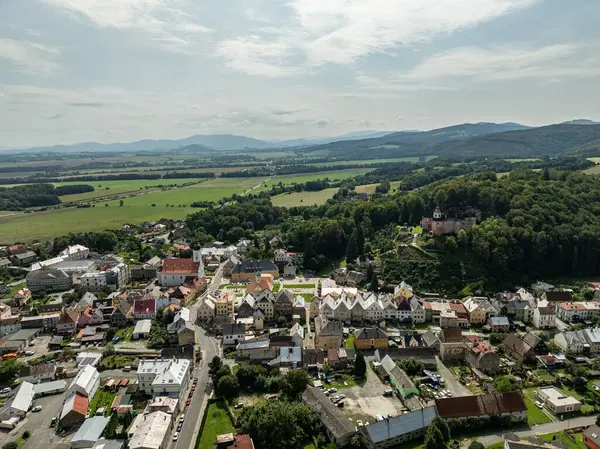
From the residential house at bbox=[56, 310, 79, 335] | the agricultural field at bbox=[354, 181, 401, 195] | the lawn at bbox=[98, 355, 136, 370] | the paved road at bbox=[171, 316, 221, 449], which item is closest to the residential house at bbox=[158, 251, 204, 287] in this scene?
the residential house at bbox=[56, 310, 79, 335]

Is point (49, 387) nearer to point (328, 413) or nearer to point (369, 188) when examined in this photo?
point (328, 413)

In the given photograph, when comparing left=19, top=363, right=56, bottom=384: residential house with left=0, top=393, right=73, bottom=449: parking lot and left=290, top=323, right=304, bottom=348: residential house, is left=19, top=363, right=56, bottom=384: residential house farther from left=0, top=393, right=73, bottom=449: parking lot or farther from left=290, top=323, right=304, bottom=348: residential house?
left=290, top=323, right=304, bottom=348: residential house

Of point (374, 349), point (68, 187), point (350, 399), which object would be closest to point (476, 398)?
point (350, 399)

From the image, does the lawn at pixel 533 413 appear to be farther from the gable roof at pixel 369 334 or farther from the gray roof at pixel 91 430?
the gray roof at pixel 91 430

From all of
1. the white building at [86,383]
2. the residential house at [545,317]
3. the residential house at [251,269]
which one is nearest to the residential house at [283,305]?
the residential house at [251,269]

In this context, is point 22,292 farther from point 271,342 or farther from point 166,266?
point 271,342

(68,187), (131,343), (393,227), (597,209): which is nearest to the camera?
(131,343)
